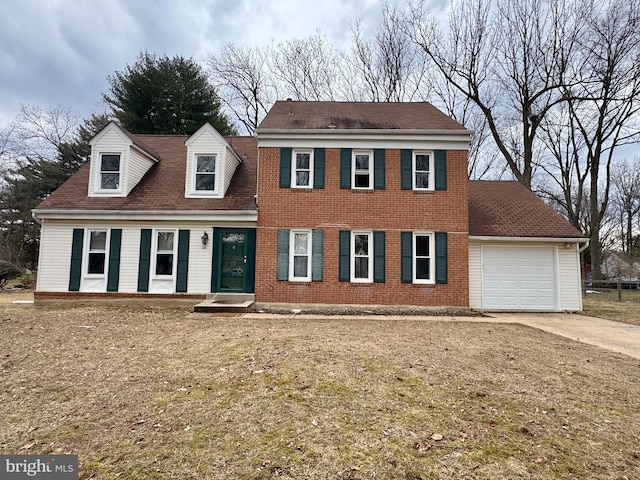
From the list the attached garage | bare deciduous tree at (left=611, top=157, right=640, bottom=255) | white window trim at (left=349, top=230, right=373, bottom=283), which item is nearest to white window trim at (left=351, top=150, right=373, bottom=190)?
white window trim at (left=349, top=230, right=373, bottom=283)

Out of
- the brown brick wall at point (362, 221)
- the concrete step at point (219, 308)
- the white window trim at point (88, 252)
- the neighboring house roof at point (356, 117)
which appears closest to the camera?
the concrete step at point (219, 308)

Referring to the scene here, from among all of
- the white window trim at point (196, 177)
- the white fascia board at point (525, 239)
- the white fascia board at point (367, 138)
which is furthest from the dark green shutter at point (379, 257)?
the white window trim at point (196, 177)

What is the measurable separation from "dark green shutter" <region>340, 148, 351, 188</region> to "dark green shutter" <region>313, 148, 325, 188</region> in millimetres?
639

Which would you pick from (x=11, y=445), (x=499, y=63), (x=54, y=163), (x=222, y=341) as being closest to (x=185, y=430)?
(x=11, y=445)

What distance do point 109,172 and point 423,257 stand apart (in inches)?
444

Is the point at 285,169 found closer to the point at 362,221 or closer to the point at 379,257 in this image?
the point at 362,221

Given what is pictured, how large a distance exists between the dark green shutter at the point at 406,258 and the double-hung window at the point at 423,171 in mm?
1817

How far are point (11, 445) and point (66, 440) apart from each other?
0.41 meters

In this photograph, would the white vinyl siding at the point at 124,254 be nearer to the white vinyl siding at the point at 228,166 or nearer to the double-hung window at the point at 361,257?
the white vinyl siding at the point at 228,166

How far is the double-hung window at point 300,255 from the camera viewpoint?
438 inches

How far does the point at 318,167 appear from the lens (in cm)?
1134

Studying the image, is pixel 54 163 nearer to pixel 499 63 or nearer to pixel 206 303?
pixel 206 303

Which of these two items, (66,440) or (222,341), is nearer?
(66,440)

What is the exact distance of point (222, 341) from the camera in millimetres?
6273
